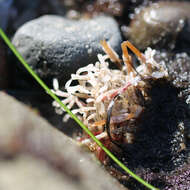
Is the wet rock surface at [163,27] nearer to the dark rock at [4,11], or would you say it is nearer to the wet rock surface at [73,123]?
the wet rock surface at [73,123]

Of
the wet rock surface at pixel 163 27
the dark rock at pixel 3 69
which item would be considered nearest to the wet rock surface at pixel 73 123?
the wet rock surface at pixel 163 27

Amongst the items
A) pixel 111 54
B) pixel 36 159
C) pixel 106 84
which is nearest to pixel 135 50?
pixel 111 54

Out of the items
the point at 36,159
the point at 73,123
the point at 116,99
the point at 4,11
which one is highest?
the point at 4,11

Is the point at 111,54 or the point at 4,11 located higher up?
the point at 4,11

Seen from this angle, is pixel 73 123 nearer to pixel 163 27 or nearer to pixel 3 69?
pixel 3 69

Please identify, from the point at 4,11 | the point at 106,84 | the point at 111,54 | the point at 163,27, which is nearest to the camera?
the point at 106,84

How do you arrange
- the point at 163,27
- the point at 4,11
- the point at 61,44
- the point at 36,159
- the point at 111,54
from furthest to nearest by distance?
1. the point at 4,11
2. the point at 163,27
3. the point at 61,44
4. the point at 111,54
5. the point at 36,159

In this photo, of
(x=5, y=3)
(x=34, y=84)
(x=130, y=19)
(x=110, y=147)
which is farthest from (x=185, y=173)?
(x=5, y=3)
